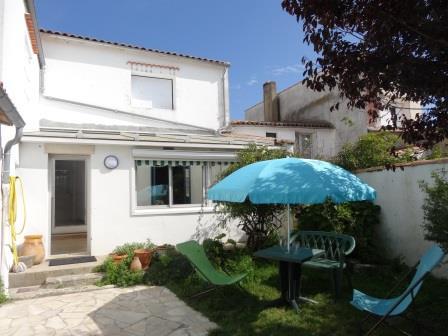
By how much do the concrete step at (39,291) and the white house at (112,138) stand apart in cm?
235

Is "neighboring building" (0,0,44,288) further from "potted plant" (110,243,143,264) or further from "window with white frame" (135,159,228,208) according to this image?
"window with white frame" (135,159,228,208)

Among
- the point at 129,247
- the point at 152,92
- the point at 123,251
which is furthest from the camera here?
the point at 152,92

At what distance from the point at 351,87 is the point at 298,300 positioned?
5.32 metres

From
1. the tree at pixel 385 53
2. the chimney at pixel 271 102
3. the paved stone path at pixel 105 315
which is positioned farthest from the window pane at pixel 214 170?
the chimney at pixel 271 102

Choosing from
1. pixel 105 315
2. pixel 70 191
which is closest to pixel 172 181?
pixel 105 315

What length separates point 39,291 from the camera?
994cm

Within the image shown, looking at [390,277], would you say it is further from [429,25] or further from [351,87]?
[429,25]

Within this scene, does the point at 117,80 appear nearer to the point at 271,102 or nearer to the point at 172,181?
the point at 172,181

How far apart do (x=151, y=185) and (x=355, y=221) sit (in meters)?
8.11

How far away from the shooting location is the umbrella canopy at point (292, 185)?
6629mm

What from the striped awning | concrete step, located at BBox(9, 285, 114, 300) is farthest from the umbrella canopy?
the striped awning

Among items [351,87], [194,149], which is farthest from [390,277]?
[194,149]

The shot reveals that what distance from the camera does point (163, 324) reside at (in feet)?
24.7

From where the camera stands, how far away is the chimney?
34.1 meters
